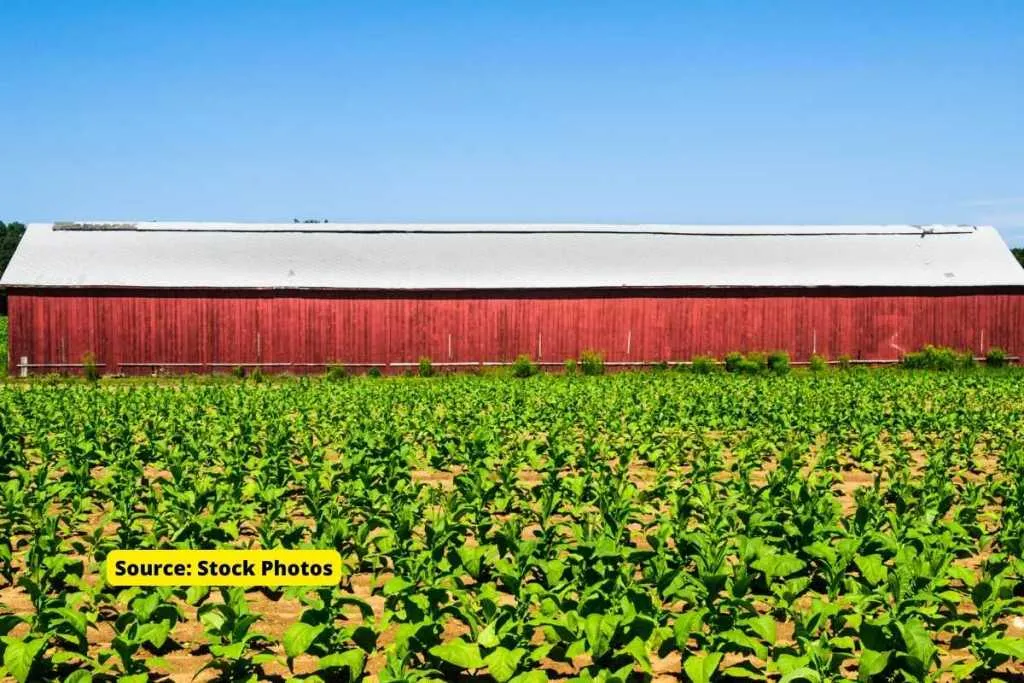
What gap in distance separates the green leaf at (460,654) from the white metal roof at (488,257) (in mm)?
30752

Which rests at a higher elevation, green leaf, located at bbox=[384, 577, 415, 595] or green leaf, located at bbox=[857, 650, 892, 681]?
green leaf, located at bbox=[384, 577, 415, 595]

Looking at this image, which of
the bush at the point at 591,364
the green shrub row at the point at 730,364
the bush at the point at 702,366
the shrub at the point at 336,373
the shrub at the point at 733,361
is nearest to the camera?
the shrub at the point at 336,373

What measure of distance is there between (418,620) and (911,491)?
6.72 m

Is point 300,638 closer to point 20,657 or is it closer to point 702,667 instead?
point 20,657

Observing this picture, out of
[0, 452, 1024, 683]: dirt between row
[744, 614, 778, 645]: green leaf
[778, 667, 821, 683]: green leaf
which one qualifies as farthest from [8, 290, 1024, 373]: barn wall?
[778, 667, 821, 683]: green leaf

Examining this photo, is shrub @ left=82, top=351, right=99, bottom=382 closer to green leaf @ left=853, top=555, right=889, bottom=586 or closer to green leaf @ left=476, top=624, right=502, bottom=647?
green leaf @ left=853, top=555, right=889, bottom=586

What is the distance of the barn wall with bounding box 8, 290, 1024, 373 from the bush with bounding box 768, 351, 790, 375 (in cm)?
181

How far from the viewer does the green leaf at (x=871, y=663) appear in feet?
19.5

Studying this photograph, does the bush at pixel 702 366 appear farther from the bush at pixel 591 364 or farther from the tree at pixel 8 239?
the tree at pixel 8 239

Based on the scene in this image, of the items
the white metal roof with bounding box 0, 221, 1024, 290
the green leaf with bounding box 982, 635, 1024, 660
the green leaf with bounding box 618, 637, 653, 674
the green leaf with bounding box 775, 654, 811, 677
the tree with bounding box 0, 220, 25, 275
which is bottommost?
the green leaf with bounding box 618, 637, 653, 674

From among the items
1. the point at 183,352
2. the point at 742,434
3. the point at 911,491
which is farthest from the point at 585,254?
the point at 911,491

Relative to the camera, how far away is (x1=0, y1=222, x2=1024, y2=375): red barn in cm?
3591

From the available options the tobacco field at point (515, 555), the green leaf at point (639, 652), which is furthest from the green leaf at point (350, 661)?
the green leaf at point (639, 652)

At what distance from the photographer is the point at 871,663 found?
6.00 m
